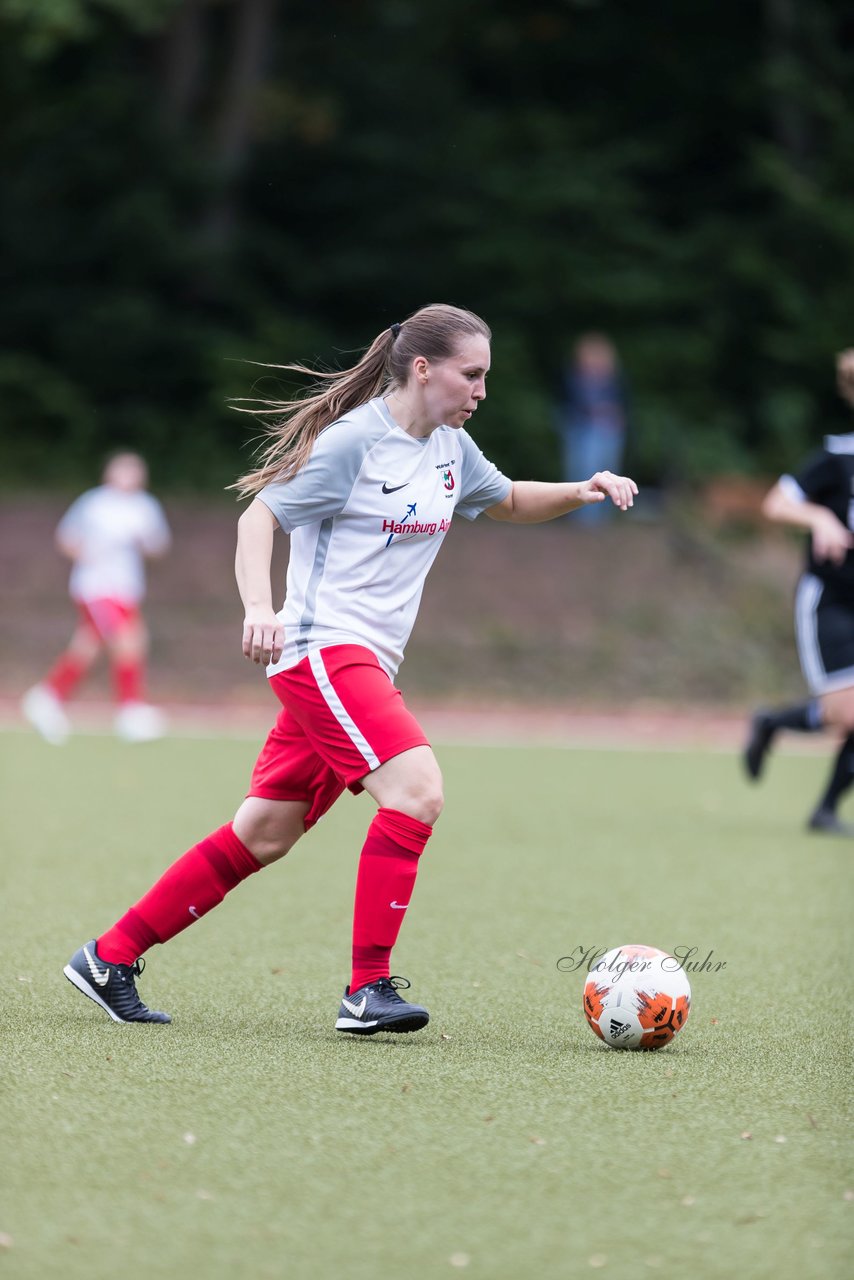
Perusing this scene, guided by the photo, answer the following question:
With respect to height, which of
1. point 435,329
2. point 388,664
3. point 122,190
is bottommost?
point 388,664

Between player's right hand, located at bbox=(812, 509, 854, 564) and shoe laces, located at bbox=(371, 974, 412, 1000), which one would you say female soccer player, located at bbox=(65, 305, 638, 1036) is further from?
player's right hand, located at bbox=(812, 509, 854, 564)

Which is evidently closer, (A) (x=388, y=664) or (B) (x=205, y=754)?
(A) (x=388, y=664)

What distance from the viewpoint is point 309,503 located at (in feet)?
15.1

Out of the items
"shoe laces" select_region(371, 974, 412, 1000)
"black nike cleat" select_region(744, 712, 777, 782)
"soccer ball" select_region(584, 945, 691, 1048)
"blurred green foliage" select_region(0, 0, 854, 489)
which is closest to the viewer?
"soccer ball" select_region(584, 945, 691, 1048)

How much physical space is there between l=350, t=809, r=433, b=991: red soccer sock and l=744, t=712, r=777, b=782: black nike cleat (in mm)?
5029

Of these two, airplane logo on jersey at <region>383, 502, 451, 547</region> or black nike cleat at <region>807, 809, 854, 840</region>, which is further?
black nike cleat at <region>807, 809, 854, 840</region>

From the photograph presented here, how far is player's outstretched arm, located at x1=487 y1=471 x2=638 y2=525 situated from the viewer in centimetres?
495

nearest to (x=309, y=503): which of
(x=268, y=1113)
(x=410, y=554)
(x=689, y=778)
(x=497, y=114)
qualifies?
(x=410, y=554)

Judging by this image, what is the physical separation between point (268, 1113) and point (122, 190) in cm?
2070

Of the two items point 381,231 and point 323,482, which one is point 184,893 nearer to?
point 323,482

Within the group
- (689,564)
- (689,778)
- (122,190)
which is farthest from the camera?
(122,190)

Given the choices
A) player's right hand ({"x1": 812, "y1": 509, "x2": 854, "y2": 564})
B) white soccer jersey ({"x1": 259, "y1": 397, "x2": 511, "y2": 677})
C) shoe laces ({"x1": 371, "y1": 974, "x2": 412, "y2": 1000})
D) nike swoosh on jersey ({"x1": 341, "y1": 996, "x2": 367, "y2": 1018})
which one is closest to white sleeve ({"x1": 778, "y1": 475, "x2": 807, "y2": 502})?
player's right hand ({"x1": 812, "y1": 509, "x2": 854, "y2": 564})

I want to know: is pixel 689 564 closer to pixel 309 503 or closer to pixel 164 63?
pixel 164 63

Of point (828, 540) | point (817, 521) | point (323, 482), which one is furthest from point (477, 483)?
point (817, 521)
